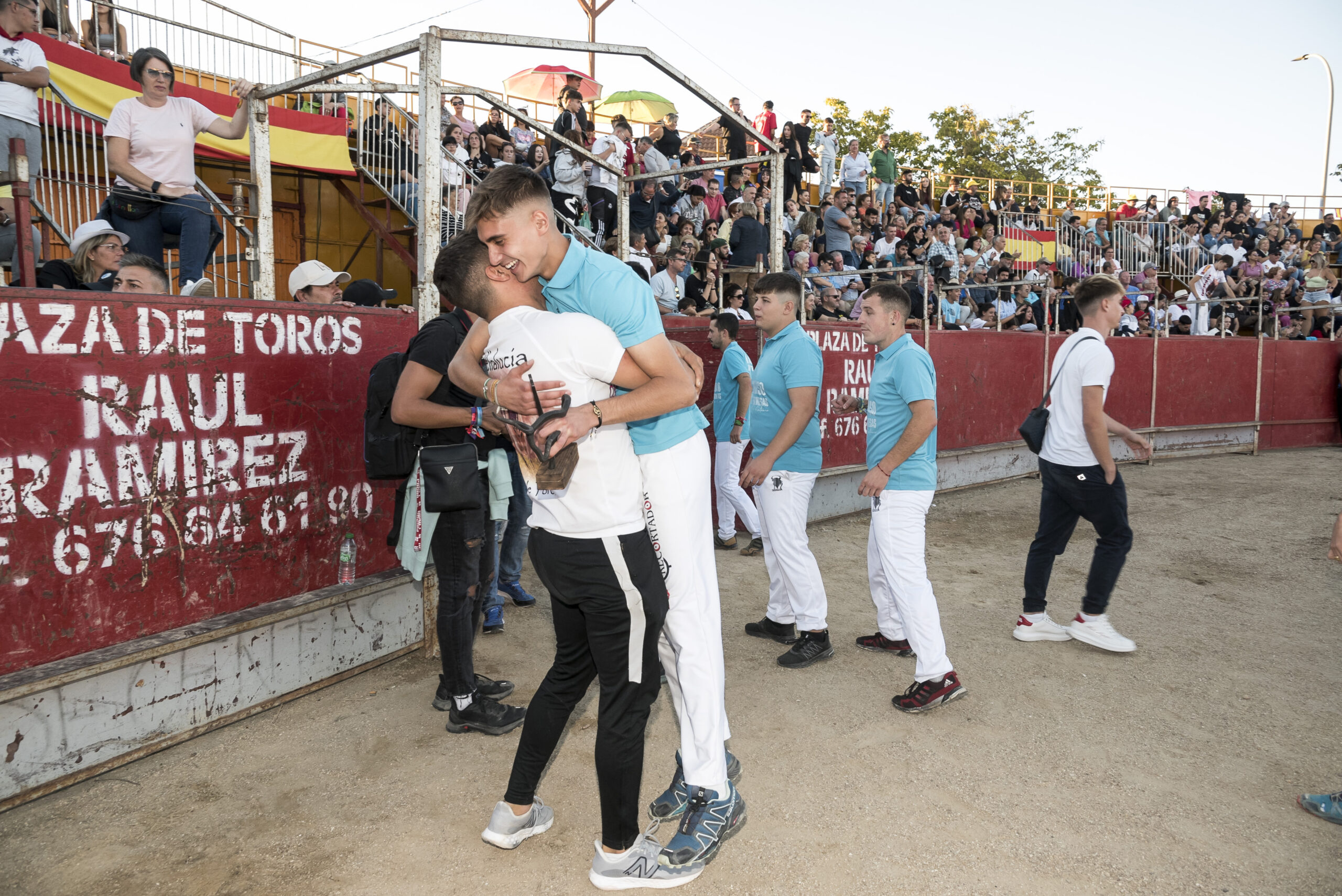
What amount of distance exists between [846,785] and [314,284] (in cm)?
370

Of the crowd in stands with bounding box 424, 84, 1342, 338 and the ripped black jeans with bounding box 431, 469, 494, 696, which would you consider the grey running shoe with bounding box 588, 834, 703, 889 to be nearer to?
the ripped black jeans with bounding box 431, 469, 494, 696

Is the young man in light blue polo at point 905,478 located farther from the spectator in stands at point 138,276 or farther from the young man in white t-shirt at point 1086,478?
the spectator in stands at point 138,276

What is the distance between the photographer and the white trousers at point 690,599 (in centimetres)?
282

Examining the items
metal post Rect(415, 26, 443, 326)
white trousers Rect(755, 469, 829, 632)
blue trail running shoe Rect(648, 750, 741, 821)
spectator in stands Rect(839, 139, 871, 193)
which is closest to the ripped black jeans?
blue trail running shoe Rect(648, 750, 741, 821)

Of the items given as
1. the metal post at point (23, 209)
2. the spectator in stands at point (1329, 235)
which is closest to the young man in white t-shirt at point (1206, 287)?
the spectator in stands at point (1329, 235)

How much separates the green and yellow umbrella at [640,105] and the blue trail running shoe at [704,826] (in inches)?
795

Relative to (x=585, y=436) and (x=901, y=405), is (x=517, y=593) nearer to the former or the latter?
(x=901, y=405)

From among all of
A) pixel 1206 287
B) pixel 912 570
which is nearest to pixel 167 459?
pixel 912 570

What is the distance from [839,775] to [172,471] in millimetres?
3042

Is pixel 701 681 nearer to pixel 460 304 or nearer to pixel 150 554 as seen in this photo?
pixel 460 304

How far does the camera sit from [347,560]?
4320 mm

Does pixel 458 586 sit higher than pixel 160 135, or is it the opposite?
pixel 160 135

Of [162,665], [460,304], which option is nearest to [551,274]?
[460,304]

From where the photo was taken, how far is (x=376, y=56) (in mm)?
4500
